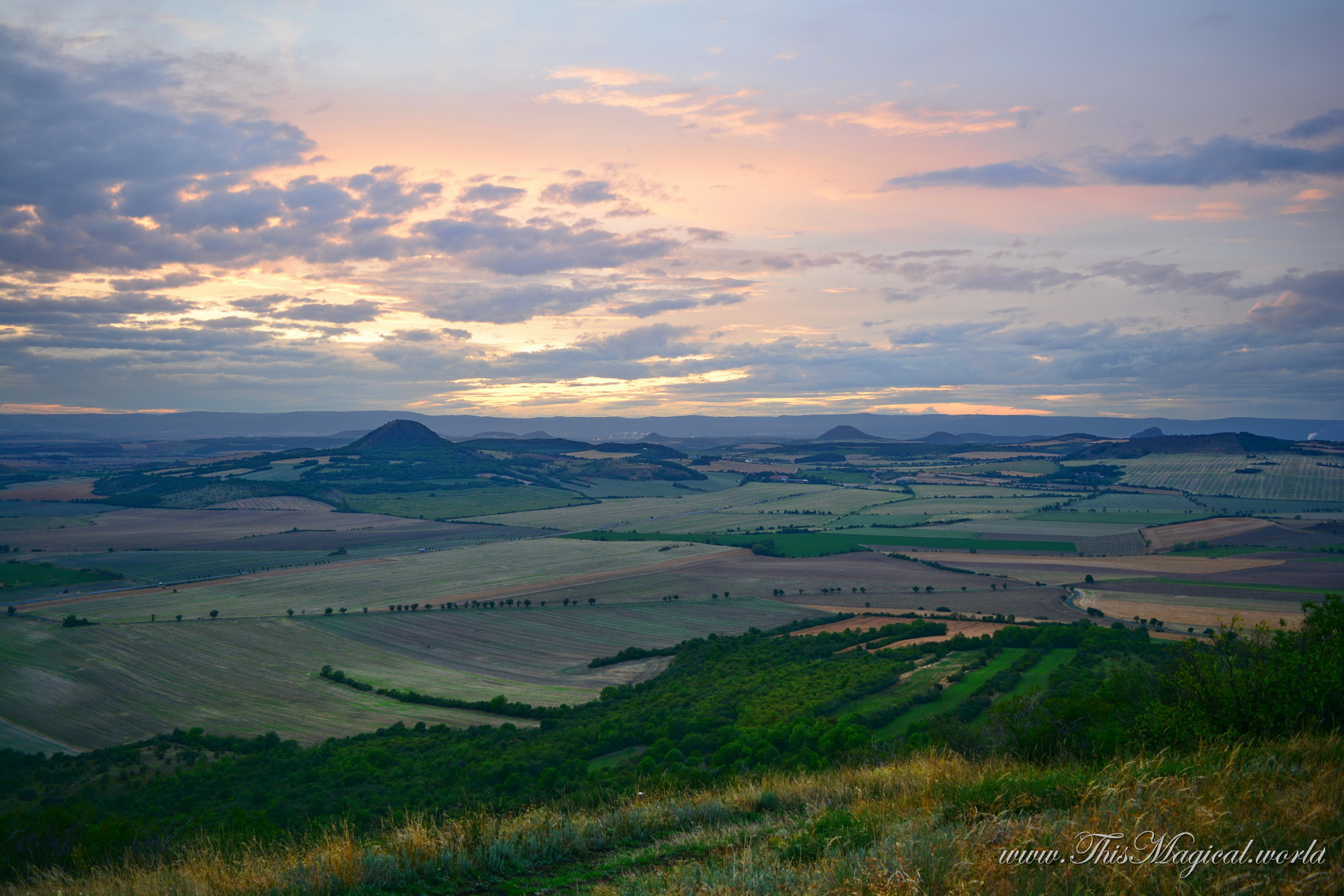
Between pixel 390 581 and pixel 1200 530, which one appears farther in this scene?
pixel 1200 530

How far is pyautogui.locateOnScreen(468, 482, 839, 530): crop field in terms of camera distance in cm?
14925

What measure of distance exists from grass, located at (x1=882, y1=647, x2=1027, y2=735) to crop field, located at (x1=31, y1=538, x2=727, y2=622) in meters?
49.9

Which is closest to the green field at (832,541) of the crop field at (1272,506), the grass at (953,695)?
the grass at (953,695)

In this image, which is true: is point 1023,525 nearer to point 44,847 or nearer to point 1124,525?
point 1124,525

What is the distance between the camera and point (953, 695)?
1549 inches

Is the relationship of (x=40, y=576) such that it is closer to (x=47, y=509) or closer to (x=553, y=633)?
(x=553, y=633)

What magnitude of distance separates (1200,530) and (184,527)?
17614 cm

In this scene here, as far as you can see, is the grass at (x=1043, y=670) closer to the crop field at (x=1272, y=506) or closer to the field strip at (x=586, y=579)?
the field strip at (x=586, y=579)

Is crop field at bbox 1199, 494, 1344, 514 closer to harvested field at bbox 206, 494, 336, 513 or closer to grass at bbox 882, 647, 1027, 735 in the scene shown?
grass at bbox 882, 647, 1027, 735

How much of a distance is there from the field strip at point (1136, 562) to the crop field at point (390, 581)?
3565 cm

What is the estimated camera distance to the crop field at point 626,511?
14925 centimetres

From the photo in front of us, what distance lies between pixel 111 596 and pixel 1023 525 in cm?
13173

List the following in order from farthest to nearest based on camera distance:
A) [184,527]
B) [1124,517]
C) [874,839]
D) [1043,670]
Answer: [184,527], [1124,517], [1043,670], [874,839]

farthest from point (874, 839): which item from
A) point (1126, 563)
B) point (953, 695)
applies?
point (1126, 563)
